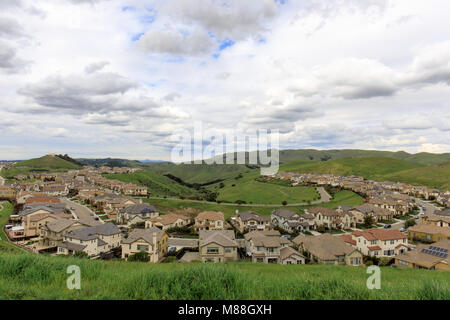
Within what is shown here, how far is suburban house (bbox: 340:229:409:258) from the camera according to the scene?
38.8 meters

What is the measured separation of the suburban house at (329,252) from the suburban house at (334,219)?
2367 cm

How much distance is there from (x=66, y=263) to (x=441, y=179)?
531 feet

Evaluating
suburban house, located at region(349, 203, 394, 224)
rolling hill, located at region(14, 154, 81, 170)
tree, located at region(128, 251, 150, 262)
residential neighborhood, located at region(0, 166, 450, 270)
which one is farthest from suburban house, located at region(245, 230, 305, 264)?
rolling hill, located at region(14, 154, 81, 170)

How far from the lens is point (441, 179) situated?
121 meters

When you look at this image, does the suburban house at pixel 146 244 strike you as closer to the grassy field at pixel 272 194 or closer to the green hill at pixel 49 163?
the grassy field at pixel 272 194

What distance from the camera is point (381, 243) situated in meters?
39.3

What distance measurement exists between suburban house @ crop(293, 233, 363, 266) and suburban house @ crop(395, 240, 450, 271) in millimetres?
5043

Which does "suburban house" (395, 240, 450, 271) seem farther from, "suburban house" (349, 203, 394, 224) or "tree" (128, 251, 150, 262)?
"tree" (128, 251, 150, 262)

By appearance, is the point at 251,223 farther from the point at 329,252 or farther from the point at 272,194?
the point at 272,194

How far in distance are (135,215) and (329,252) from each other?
4321 cm

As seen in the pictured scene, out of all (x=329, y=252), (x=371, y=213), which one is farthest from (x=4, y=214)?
(x=371, y=213)

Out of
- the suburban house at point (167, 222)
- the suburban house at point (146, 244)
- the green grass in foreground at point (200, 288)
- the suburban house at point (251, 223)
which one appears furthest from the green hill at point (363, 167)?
the green grass in foreground at point (200, 288)
